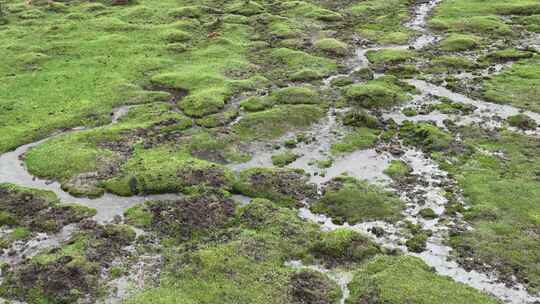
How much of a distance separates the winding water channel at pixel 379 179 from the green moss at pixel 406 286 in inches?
29.7

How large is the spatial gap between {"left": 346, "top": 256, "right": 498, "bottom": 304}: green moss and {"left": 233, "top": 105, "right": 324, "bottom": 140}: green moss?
1969 cm

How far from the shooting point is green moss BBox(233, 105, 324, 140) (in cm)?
4869

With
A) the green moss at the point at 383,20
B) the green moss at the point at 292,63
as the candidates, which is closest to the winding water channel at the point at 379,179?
the green moss at the point at 292,63

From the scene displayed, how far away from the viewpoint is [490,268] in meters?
31.9

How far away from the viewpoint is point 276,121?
164 ft

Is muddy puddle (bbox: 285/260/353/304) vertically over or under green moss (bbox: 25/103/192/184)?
under

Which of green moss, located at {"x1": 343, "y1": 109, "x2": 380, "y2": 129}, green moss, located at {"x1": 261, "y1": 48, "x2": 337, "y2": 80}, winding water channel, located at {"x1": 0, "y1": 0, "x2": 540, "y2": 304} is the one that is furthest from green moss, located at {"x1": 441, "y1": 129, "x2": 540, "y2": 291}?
green moss, located at {"x1": 261, "y1": 48, "x2": 337, "y2": 80}

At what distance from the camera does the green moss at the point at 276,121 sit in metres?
48.7

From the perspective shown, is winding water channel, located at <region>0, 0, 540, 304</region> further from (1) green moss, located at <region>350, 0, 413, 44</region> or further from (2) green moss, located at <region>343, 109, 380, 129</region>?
(1) green moss, located at <region>350, 0, 413, 44</region>

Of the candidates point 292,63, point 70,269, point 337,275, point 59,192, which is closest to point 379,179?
point 337,275

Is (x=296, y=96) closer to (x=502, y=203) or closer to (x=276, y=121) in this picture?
(x=276, y=121)

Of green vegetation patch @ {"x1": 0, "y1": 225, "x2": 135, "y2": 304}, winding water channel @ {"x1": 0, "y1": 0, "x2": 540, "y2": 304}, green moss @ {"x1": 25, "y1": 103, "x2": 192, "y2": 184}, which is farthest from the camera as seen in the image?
green moss @ {"x1": 25, "y1": 103, "x2": 192, "y2": 184}

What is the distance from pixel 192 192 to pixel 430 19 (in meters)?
57.3

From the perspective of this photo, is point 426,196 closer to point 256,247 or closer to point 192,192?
point 256,247
